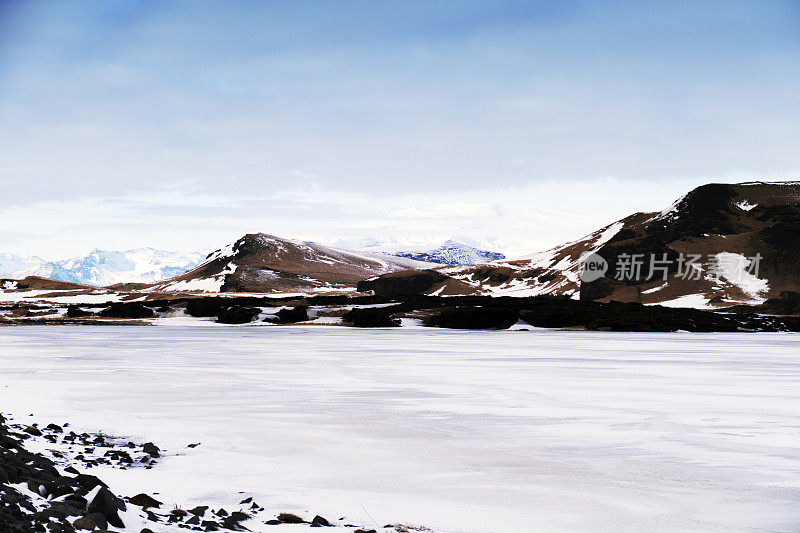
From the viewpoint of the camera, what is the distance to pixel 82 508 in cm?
938

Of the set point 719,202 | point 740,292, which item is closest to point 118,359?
point 740,292

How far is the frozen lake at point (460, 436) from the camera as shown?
35.6ft

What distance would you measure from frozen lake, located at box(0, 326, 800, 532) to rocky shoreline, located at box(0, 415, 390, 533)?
627 mm

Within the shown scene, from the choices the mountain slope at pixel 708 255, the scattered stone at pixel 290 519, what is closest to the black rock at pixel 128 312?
the scattered stone at pixel 290 519

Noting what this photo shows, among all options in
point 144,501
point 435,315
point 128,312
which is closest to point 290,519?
point 144,501

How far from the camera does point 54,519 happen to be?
8.70m

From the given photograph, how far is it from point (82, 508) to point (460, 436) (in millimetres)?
8846

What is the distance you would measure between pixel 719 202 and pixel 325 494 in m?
208

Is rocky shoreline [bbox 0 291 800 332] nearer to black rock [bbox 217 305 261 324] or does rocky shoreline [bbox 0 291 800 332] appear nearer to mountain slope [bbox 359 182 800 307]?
black rock [bbox 217 305 261 324]

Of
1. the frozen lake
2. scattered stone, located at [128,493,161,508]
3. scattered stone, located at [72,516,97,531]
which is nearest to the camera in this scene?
scattered stone, located at [72,516,97,531]

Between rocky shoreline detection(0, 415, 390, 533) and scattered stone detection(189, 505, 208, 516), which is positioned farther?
scattered stone detection(189, 505, 208, 516)

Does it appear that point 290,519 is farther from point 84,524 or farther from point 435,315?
point 435,315

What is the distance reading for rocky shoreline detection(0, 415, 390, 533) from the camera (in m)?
8.47

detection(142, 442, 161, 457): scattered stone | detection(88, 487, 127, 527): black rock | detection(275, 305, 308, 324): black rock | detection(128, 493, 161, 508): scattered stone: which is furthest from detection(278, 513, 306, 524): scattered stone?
detection(275, 305, 308, 324): black rock
